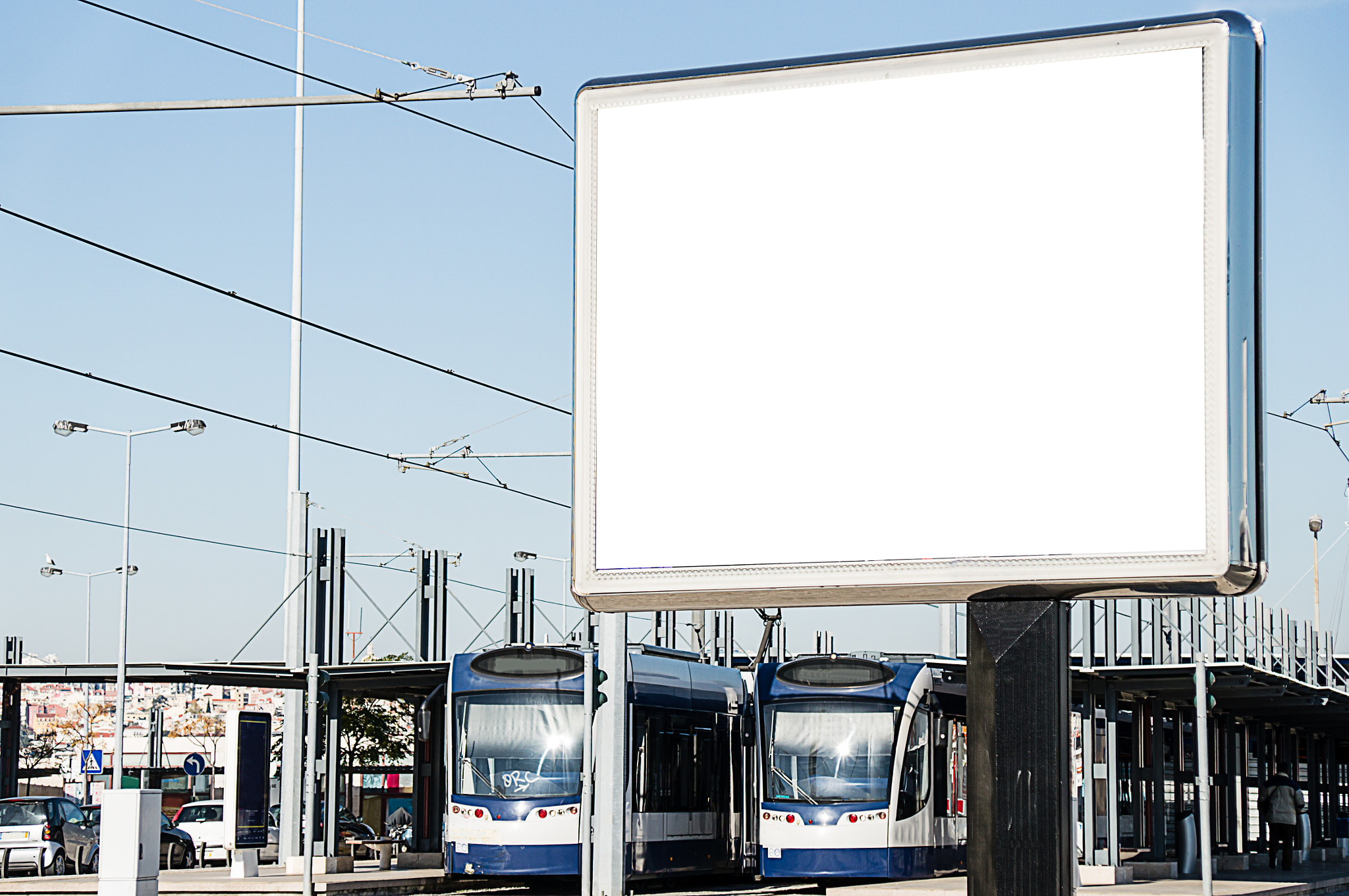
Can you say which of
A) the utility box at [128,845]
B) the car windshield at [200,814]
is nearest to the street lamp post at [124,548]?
the car windshield at [200,814]

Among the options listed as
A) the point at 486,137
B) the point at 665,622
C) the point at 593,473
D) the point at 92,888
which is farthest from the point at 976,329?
the point at 665,622

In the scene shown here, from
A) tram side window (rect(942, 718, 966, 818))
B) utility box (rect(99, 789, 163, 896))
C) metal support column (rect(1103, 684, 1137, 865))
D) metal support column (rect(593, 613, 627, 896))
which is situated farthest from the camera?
metal support column (rect(1103, 684, 1137, 865))

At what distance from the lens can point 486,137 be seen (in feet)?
59.5

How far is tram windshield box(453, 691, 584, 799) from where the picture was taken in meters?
23.5

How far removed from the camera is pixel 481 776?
23.7 metres

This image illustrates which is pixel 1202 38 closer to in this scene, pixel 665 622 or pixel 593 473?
pixel 593 473

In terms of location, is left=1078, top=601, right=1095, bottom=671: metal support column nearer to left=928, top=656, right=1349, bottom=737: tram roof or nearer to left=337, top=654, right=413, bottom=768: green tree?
left=928, top=656, right=1349, bottom=737: tram roof

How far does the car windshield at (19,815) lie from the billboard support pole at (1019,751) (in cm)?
3301

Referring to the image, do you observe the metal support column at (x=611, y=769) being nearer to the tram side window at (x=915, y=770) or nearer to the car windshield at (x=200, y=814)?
the tram side window at (x=915, y=770)

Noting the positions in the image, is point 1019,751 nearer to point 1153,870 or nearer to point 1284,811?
point 1153,870

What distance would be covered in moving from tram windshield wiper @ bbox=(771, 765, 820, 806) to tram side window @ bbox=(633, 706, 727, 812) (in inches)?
50.6

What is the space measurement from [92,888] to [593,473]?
73.5 ft

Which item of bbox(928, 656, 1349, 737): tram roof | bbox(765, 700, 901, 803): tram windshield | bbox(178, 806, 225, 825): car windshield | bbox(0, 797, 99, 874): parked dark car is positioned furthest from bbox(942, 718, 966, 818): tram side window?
bbox(178, 806, 225, 825): car windshield

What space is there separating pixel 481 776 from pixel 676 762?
109 inches
